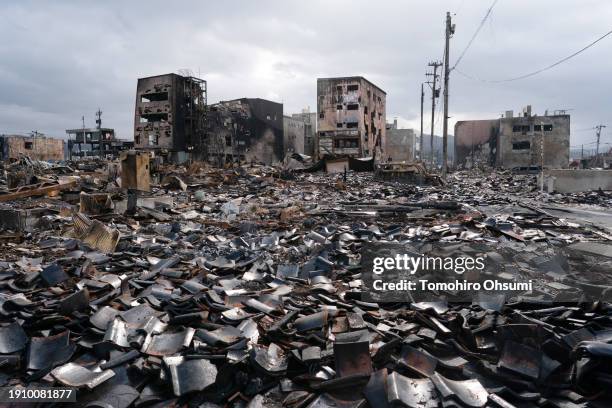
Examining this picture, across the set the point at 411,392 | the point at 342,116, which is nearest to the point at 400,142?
the point at 342,116

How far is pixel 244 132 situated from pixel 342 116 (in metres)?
11.1

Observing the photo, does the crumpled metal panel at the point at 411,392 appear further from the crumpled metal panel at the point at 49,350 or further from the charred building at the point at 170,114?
the charred building at the point at 170,114

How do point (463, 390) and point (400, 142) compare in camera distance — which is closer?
point (463, 390)

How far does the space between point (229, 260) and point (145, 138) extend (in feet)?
116

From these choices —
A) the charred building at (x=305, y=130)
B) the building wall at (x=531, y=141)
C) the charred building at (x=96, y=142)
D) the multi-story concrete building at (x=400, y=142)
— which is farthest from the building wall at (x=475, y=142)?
the charred building at (x=96, y=142)

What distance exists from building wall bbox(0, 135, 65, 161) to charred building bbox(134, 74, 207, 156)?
16878 millimetres

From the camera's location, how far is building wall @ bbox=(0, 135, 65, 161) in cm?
4688

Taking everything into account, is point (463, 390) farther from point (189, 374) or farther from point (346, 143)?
point (346, 143)

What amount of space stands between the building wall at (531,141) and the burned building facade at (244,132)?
28923mm

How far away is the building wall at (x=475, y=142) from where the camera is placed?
52781mm

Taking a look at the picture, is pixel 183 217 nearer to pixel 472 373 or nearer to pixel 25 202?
pixel 25 202

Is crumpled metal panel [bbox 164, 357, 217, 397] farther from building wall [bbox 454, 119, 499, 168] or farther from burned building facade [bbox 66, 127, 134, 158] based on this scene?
burned building facade [bbox 66, 127, 134, 158]

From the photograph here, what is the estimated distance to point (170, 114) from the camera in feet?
120

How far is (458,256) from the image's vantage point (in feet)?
20.1
